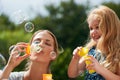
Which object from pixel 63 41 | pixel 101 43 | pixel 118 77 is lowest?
pixel 63 41

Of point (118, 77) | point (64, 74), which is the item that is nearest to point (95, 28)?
point (118, 77)

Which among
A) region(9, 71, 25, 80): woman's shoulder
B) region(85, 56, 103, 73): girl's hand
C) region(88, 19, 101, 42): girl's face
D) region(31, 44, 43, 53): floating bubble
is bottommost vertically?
region(9, 71, 25, 80): woman's shoulder

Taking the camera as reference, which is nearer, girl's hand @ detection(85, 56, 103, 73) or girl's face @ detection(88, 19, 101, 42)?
girl's hand @ detection(85, 56, 103, 73)

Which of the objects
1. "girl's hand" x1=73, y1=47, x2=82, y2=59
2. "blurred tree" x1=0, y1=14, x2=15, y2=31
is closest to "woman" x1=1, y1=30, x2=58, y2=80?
"girl's hand" x1=73, y1=47, x2=82, y2=59

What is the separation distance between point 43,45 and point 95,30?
14.4 inches

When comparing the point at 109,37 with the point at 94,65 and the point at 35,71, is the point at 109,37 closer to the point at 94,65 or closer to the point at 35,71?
the point at 94,65

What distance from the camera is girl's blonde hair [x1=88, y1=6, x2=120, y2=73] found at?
361cm

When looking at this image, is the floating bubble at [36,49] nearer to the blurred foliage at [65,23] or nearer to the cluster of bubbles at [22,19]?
the cluster of bubbles at [22,19]

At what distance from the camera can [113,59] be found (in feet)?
11.9

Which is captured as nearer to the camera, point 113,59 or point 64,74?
point 113,59

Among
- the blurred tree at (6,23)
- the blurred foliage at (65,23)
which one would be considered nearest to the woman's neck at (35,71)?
the blurred foliage at (65,23)

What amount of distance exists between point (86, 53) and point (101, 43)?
0.24m

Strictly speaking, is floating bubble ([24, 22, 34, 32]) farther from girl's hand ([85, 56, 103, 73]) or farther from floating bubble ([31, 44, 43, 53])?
girl's hand ([85, 56, 103, 73])

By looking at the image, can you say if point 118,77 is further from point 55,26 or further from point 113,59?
point 55,26
